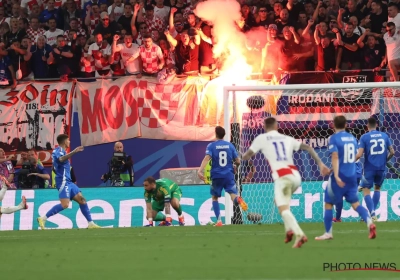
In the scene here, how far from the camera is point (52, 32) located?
2464 cm

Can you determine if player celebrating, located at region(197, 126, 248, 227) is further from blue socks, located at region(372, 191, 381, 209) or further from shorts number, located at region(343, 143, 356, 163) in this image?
shorts number, located at region(343, 143, 356, 163)

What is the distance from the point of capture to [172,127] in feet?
75.1

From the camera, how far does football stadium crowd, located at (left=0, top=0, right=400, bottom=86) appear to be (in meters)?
21.7

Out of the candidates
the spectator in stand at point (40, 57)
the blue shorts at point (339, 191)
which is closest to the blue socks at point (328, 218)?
the blue shorts at point (339, 191)

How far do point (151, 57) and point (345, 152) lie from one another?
972cm

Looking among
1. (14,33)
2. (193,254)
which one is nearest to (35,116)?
(14,33)

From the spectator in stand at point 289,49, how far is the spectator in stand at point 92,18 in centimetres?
530

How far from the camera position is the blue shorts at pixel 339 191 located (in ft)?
44.3

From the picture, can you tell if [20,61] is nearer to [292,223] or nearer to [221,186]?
[221,186]

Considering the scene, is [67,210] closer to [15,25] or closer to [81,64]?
[81,64]

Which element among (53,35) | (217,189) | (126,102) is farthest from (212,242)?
(53,35)

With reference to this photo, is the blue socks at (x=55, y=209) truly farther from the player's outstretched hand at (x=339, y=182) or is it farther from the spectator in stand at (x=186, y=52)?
the player's outstretched hand at (x=339, y=182)

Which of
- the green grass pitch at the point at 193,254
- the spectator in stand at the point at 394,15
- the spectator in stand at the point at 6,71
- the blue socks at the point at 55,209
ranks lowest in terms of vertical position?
A: the green grass pitch at the point at 193,254

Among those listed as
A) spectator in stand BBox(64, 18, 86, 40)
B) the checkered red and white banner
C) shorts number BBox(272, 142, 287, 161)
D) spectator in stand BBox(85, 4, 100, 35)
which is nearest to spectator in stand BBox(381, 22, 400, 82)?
the checkered red and white banner
